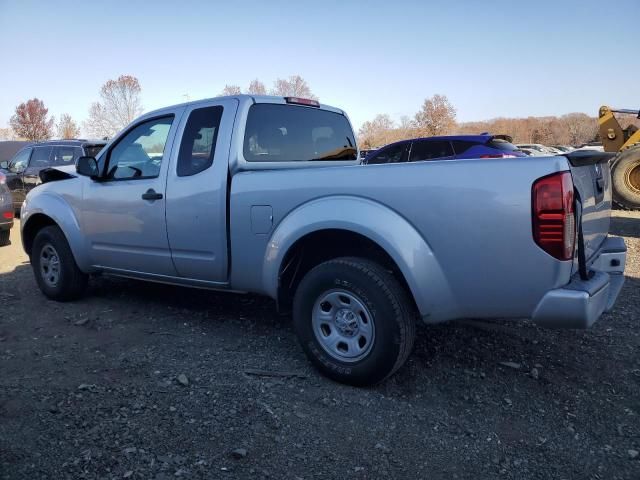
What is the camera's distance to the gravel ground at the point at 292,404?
96.7 inches

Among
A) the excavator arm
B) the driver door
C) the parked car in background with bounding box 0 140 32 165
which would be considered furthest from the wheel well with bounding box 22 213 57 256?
the parked car in background with bounding box 0 140 32 165

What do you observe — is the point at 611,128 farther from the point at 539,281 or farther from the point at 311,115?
the point at 539,281

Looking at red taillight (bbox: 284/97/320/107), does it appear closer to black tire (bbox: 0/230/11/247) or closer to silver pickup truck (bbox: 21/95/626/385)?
silver pickup truck (bbox: 21/95/626/385)

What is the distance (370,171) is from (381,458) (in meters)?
1.59

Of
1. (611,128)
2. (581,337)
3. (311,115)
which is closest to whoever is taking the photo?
(581,337)

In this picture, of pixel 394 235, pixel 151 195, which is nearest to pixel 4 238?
pixel 151 195

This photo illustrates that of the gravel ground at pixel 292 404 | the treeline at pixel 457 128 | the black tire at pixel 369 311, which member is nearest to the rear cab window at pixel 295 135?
the black tire at pixel 369 311

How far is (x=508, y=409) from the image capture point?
298 cm

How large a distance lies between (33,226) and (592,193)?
17.1ft

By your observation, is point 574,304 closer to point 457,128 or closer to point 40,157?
point 40,157

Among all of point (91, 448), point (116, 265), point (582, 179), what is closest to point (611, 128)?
point (582, 179)

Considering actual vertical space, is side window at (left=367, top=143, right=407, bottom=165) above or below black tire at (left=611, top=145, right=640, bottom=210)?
above

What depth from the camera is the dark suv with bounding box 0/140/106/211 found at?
34.1 ft

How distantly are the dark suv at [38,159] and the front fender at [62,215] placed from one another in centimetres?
551
